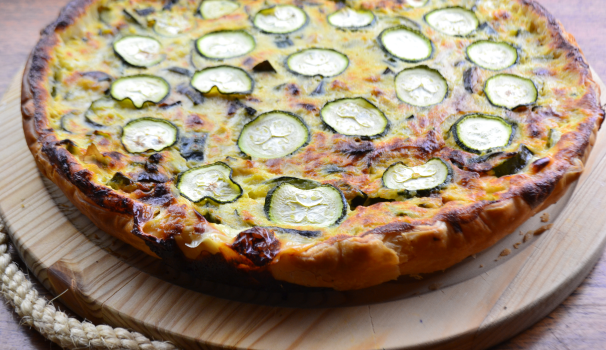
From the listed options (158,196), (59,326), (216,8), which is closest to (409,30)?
(216,8)

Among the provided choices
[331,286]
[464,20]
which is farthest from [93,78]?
[464,20]

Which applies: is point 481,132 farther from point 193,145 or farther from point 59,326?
point 59,326

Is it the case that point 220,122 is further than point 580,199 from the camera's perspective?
Yes

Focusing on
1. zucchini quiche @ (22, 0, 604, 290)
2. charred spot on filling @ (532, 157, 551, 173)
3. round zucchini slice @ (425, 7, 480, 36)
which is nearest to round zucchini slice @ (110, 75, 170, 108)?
zucchini quiche @ (22, 0, 604, 290)

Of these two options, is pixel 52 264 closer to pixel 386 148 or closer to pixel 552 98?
pixel 386 148

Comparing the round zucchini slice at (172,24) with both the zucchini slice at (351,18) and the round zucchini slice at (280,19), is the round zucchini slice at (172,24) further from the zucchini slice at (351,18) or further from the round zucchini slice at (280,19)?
the zucchini slice at (351,18)

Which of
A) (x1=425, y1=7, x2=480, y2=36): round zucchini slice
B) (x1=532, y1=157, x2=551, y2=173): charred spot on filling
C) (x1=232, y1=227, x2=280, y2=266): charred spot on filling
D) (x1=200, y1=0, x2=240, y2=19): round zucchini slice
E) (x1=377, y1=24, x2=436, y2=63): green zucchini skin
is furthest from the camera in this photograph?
(x1=200, y1=0, x2=240, y2=19): round zucchini slice

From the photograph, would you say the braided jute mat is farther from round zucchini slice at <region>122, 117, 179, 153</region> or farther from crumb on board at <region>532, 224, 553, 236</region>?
crumb on board at <region>532, 224, 553, 236</region>

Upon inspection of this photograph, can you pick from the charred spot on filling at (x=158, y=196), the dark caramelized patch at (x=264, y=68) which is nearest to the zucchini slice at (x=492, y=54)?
the dark caramelized patch at (x=264, y=68)
